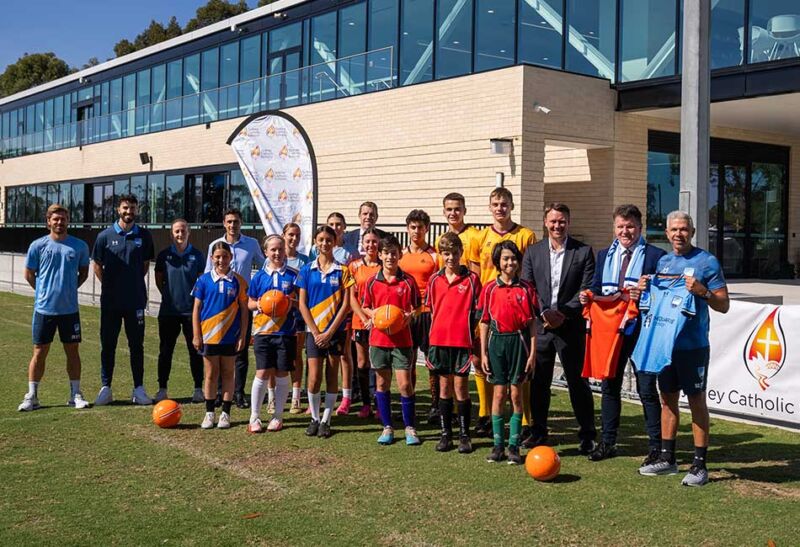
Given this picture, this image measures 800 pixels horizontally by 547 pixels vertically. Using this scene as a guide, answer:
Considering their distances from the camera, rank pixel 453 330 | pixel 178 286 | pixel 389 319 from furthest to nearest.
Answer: pixel 178 286 → pixel 389 319 → pixel 453 330

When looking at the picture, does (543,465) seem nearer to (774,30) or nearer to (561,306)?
(561,306)

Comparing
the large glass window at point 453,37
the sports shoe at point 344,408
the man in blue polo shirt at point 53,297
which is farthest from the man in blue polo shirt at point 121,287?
the large glass window at point 453,37

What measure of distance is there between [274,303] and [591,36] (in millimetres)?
13540

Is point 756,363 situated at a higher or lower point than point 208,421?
higher

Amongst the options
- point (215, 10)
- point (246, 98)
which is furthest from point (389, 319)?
point (215, 10)

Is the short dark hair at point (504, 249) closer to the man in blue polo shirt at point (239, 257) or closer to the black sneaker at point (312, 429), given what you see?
the black sneaker at point (312, 429)

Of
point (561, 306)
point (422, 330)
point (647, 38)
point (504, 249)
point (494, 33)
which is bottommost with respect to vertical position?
point (422, 330)

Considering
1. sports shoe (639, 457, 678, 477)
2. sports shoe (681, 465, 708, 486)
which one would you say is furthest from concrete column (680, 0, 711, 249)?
sports shoe (681, 465, 708, 486)

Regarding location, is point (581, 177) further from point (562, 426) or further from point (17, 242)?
point (17, 242)

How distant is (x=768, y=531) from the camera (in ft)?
16.6

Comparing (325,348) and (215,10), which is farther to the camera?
(215,10)

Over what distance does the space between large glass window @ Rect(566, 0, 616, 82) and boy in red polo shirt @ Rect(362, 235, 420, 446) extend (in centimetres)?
1291

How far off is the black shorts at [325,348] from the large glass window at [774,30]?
1212cm

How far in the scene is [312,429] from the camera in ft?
24.8
